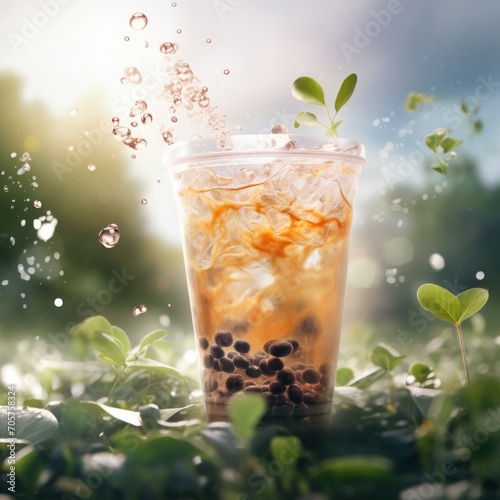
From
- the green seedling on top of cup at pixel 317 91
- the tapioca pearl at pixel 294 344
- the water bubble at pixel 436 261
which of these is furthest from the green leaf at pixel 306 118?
the water bubble at pixel 436 261

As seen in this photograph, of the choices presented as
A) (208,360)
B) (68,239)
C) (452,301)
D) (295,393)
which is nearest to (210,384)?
(208,360)

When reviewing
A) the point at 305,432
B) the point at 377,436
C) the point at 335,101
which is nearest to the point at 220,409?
the point at 305,432

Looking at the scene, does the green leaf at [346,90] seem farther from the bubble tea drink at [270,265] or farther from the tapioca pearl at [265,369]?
the tapioca pearl at [265,369]

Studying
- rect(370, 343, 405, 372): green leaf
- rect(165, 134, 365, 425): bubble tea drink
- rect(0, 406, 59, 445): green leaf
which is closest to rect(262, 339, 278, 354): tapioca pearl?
rect(165, 134, 365, 425): bubble tea drink

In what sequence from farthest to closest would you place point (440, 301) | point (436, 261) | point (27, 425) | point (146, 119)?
point (436, 261) → point (146, 119) → point (440, 301) → point (27, 425)

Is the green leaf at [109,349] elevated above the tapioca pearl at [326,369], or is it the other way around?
the green leaf at [109,349]

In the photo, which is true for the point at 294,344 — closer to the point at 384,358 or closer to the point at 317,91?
the point at 384,358
